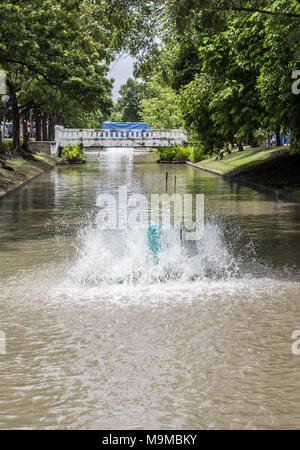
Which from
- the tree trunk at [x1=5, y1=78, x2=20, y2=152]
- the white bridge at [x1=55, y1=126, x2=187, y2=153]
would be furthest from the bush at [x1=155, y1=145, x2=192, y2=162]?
the tree trunk at [x1=5, y1=78, x2=20, y2=152]

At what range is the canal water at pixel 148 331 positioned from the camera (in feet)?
16.1

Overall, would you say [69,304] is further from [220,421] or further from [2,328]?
[220,421]

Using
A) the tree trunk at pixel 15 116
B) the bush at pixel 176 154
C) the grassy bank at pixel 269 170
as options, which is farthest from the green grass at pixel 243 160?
the tree trunk at pixel 15 116

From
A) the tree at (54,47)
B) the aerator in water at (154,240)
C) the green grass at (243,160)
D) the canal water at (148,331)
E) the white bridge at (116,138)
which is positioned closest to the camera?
the canal water at (148,331)

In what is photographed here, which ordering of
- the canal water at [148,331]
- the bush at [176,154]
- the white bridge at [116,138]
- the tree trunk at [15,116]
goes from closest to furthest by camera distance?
the canal water at [148,331], the tree trunk at [15,116], the bush at [176,154], the white bridge at [116,138]

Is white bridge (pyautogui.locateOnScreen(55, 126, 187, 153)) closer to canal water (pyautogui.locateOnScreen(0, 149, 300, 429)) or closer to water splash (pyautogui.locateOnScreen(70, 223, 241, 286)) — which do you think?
canal water (pyautogui.locateOnScreen(0, 149, 300, 429))

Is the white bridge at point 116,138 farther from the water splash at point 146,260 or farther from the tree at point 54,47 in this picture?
the water splash at point 146,260

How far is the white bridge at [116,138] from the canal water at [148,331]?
165 ft

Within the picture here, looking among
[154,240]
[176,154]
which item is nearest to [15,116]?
[176,154]

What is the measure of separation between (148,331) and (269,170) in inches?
973

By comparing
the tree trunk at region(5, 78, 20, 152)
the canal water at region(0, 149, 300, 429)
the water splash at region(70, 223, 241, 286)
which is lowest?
the canal water at region(0, 149, 300, 429)

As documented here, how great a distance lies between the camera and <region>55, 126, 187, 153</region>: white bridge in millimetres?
63281

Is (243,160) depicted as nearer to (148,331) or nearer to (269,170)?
(269,170)

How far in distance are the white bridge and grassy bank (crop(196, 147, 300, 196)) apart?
Answer: 2536 cm
